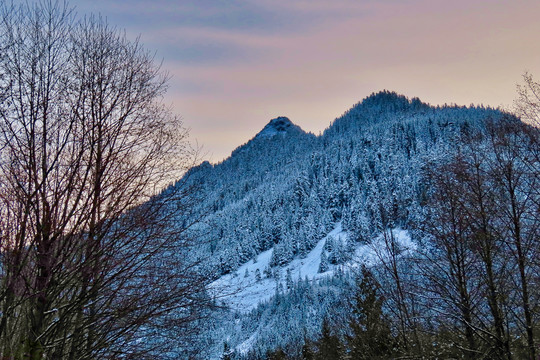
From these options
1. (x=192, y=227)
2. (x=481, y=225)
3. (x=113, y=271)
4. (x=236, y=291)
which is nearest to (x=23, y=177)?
(x=113, y=271)

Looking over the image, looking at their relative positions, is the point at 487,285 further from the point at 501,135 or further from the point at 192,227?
the point at 192,227

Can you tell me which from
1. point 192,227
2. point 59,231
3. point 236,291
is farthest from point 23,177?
point 236,291

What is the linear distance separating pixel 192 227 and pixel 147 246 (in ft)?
2.89

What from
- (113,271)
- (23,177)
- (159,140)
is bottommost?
(113,271)

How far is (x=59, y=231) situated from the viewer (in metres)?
5.71

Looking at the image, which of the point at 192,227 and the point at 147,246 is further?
the point at 192,227

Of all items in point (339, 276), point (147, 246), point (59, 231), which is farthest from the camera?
point (339, 276)

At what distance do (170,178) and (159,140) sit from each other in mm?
691

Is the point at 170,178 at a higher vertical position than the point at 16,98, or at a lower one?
lower

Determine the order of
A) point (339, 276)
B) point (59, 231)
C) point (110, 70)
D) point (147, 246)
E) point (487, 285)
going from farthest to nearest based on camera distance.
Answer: point (339, 276), point (487, 285), point (110, 70), point (147, 246), point (59, 231)

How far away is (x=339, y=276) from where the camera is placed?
568ft

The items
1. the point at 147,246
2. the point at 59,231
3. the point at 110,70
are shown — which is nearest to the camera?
the point at 59,231

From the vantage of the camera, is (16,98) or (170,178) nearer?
(16,98)

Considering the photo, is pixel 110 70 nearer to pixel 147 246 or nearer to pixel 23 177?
pixel 23 177
